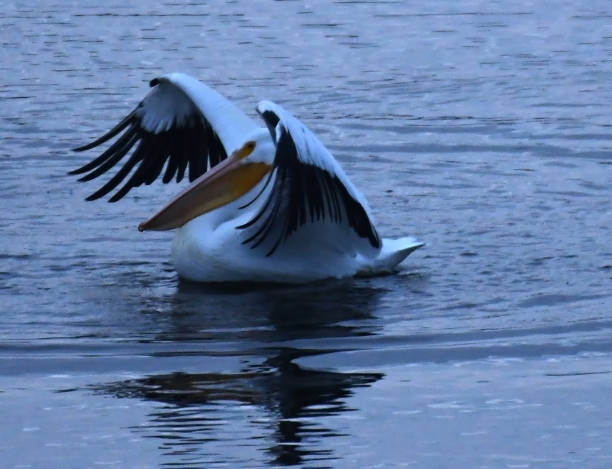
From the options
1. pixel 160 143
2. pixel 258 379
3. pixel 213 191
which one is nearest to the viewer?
pixel 258 379

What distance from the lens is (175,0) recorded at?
13.4 meters

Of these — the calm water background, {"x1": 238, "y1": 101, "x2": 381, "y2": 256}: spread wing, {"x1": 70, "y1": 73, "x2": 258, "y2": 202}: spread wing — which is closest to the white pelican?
{"x1": 238, "y1": 101, "x2": 381, "y2": 256}: spread wing

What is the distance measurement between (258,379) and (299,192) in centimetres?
120

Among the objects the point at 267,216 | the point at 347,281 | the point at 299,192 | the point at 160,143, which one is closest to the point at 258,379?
the point at 299,192

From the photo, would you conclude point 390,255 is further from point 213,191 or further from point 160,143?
point 160,143

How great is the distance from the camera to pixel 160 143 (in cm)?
799

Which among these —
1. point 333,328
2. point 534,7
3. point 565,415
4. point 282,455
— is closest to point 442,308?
point 333,328

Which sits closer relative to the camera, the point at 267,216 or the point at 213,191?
the point at 267,216

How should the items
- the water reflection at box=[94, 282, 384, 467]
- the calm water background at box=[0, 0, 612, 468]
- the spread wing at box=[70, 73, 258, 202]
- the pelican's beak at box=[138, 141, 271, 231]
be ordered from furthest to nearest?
the spread wing at box=[70, 73, 258, 202]
the pelican's beak at box=[138, 141, 271, 231]
the calm water background at box=[0, 0, 612, 468]
the water reflection at box=[94, 282, 384, 467]

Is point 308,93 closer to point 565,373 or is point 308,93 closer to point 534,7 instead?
point 534,7

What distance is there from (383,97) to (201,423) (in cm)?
541

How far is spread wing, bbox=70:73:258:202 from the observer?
7.77m

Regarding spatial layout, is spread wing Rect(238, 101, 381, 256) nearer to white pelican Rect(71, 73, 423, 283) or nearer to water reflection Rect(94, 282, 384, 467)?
white pelican Rect(71, 73, 423, 283)

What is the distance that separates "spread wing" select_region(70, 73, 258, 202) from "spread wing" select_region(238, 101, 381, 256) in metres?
1.00
